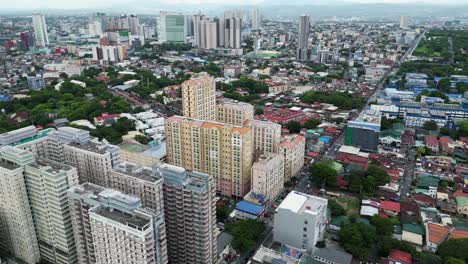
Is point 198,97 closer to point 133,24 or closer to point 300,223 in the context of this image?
point 300,223

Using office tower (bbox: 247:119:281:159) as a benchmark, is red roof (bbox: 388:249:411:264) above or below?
below

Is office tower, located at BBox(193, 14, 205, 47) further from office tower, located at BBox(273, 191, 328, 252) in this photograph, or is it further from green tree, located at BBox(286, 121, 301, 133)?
office tower, located at BBox(273, 191, 328, 252)

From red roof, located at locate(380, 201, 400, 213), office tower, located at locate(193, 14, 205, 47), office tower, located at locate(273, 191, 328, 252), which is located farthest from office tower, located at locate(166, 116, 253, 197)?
office tower, located at locate(193, 14, 205, 47)

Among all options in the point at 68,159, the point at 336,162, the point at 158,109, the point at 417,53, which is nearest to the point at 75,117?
the point at 158,109

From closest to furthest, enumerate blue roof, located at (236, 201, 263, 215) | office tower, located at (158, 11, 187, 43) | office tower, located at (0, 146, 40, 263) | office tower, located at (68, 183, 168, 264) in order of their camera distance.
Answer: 1. office tower, located at (68, 183, 168, 264)
2. office tower, located at (0, 146, 40, 263)
3. blue roof, located at (236, 201, 263, 215)
4. office tower, located at (158, 11, 187, 43)

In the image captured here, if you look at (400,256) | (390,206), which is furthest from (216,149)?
(400,256)

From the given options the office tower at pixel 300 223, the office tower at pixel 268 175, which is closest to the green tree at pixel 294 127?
the office tower at pixel 268 175
